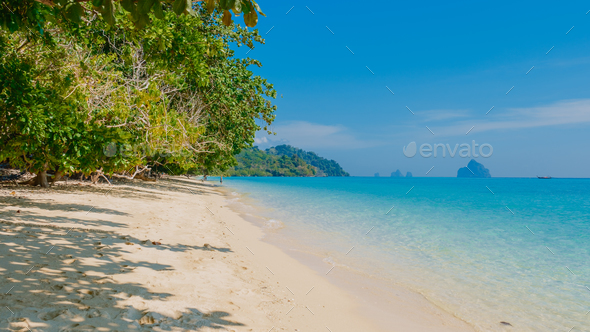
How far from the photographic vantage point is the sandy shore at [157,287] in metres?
2.91

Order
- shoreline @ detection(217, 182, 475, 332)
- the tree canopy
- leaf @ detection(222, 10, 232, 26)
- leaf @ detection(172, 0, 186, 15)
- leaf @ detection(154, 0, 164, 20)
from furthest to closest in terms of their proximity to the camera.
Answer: the tree canopy < shoreline @ detection(217, 182, 475, 332) < leaf @ detection(222, 10, 232, 26) < leaf @ detection(154, 0, 164, 20) < leaf @ detection(172, 0, 186, 15)

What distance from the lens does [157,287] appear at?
3.71 metres

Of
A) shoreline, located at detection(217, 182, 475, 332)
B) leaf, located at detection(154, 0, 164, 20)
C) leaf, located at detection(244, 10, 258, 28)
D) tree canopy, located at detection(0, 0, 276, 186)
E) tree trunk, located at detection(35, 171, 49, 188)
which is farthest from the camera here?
tree trunk, located at detection(35, 171, 49, 188)

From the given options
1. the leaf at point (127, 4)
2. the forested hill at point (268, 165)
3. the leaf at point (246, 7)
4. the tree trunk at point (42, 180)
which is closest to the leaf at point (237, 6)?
the leaf at point (246, 7)

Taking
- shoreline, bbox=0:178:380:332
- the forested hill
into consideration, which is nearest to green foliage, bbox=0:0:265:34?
shoreline, bbox=0:178:380:332

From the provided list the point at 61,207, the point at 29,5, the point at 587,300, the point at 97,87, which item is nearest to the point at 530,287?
the point at 587,300

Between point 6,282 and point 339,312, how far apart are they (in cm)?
361

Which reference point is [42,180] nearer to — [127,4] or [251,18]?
[127,4]

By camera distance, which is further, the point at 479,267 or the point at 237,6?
the point at 479,267

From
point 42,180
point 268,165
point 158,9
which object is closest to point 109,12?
point 158,9

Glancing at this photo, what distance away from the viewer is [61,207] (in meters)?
8.18

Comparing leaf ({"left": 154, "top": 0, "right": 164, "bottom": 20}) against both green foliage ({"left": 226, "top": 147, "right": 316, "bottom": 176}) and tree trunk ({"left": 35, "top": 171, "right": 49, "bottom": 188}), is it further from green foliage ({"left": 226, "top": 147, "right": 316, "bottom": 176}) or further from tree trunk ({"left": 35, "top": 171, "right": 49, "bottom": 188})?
green foliage ({"left": 226, "top": 147, "right": 316, "bottom": 176})

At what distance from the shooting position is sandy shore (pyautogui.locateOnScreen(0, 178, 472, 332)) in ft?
9.56

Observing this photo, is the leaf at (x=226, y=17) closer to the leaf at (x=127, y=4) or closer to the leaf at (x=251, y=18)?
the leaf at (x=251, y=18)
